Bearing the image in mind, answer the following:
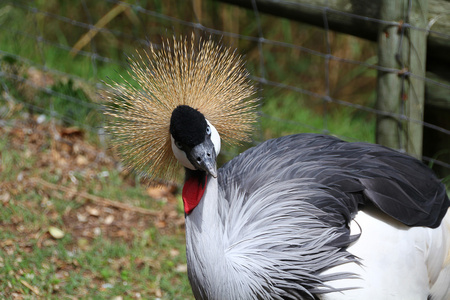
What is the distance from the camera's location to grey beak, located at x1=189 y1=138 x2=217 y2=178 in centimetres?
144

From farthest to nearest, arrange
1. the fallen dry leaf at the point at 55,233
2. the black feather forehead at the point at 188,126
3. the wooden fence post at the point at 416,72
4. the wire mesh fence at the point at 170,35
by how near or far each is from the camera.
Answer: the wire mesh fence at the point at 170,35, the fallen dry leaf at the point at 55,233, the wooden fence post at the point at 416,72, the black feather forehead at the point at 188,126

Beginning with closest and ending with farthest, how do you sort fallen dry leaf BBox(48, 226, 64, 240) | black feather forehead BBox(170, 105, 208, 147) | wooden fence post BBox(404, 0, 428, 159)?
black feather forehead BBox(170, 105, 208, 147) < wooden fence post BBox(404, 0, 428, 159) < fallen dry leaf BBox(48, 226, 64, 240)

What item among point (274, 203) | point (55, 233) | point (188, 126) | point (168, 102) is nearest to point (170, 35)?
point (55, 233)

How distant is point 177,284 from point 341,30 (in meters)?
1.10

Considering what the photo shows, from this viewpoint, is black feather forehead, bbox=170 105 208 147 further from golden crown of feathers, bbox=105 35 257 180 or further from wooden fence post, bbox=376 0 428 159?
wooden fence post, bbox=376 0 428 159

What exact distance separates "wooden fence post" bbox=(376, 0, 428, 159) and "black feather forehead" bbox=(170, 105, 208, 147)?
3.16 ft

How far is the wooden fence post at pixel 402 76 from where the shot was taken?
82.8 inches

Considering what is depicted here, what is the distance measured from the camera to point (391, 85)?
7.20 ft

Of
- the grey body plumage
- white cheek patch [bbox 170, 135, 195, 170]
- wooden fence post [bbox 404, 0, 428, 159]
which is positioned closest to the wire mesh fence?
wooden fence post [bbox 404, 0, 428, 159]

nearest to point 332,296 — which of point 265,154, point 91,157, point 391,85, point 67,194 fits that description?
point 265,154

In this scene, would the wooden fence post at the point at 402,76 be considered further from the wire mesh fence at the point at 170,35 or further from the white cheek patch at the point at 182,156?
the white cheek patch at the point at 182,156

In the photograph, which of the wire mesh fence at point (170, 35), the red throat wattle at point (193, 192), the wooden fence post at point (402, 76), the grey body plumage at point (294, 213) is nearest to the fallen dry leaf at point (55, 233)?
the wire mesh fence at point (170, 35)

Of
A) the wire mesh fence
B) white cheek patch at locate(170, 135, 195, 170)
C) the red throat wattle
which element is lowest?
the red throat wattle

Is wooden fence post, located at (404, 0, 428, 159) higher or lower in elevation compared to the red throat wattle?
higher
